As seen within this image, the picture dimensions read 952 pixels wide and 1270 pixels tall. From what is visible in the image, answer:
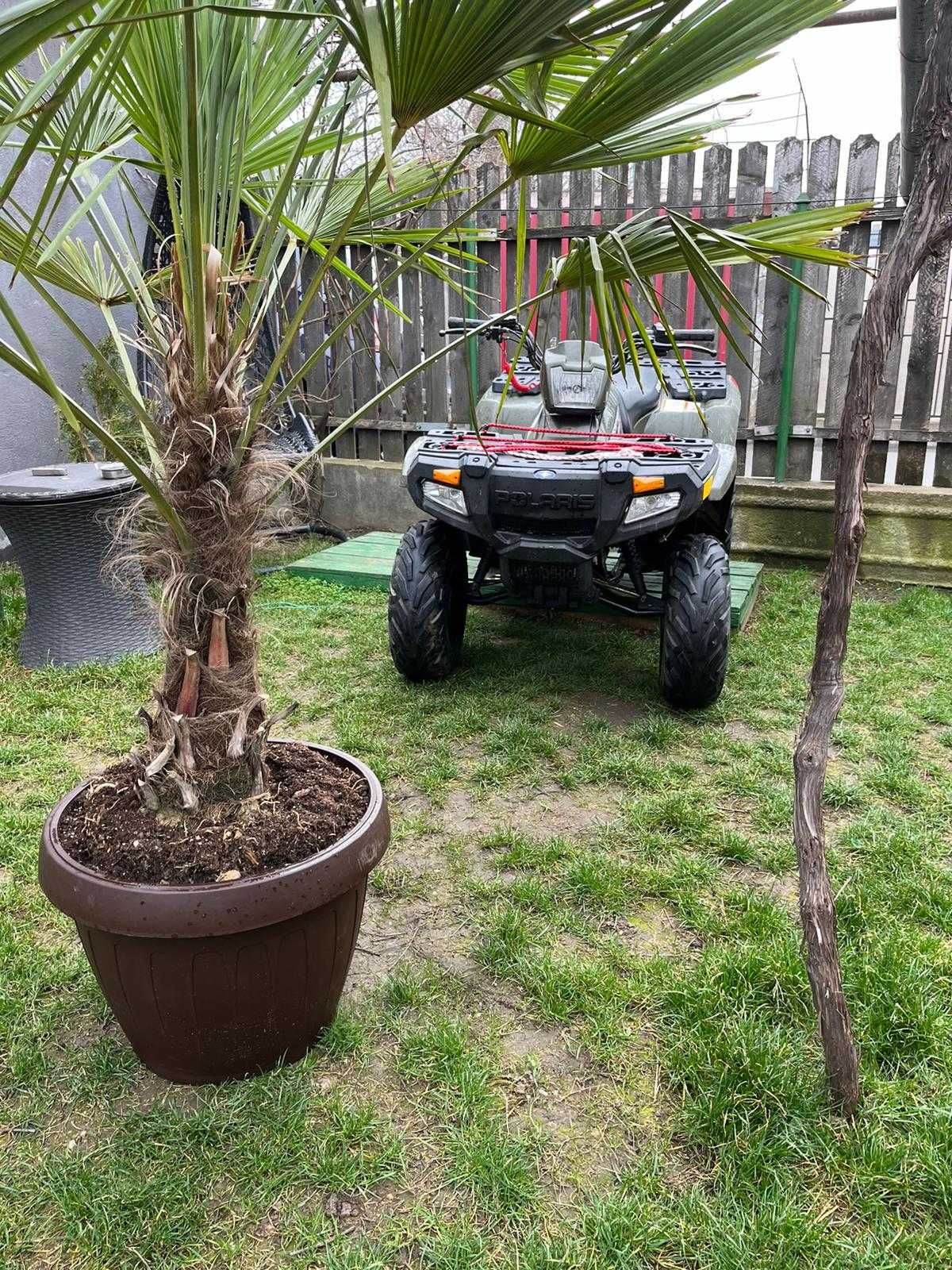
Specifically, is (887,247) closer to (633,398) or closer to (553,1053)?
(633,398)

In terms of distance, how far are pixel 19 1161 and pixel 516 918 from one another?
1097 mm

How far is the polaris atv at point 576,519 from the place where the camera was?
297cm

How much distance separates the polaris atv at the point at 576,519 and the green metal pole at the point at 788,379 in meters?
1.42

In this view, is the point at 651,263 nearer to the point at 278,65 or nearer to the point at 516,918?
the point at 278,65

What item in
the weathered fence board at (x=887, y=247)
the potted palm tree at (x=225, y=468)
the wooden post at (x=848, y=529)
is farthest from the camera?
the weathered fence board at (x=887, y=247)

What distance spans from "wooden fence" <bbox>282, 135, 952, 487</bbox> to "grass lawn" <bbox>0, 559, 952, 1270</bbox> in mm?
2691

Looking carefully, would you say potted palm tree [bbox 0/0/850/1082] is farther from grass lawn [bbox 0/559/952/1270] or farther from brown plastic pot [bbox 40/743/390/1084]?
grass lawn [bbox 0/559/952/1270]

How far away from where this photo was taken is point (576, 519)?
9.83ft

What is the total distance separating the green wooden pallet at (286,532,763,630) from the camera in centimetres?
428

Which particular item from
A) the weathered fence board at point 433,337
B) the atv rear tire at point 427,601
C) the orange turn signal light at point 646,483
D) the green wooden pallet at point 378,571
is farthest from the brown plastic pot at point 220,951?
the weathered fence board at point 433,337

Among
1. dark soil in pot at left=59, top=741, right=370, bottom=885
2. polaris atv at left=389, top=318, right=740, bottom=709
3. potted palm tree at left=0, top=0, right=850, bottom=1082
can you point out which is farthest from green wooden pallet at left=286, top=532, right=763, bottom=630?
potted palm tree at left=0, top=0, right=850, bottom=1082

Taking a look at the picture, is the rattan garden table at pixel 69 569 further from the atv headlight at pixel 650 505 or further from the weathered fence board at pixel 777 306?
the weathered fence board at pixel 777 306

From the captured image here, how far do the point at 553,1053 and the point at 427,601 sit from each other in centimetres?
191

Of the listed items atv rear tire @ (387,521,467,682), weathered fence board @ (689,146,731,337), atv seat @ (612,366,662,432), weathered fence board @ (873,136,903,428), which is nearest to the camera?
atv rear tire @ (387,521,467,682)
